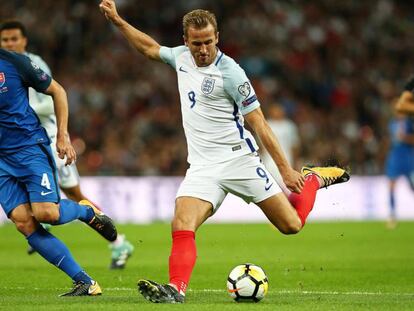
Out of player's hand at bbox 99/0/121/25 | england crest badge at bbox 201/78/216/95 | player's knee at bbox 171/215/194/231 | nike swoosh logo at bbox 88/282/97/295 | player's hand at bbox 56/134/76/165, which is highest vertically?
player's hand at bbox 99/0/121/25

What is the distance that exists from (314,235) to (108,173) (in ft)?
19.4

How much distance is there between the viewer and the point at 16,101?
8.08 metres

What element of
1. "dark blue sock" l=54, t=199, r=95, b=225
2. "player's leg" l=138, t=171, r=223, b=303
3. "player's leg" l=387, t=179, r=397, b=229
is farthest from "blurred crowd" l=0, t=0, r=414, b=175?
"player's leg" l=138, t=171, r=223, b=303

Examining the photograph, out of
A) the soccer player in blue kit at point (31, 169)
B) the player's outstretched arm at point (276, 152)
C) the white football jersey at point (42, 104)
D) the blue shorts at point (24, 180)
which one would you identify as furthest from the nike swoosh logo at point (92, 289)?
the white football jersey at point (42, 104)

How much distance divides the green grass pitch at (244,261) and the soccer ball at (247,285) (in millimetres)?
99

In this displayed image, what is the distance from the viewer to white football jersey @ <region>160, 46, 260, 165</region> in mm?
7789

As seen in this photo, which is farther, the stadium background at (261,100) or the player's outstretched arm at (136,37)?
the stadium background at (261,100)

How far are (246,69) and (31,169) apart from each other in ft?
52.5

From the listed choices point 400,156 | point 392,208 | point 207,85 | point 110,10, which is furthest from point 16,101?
point 400,156

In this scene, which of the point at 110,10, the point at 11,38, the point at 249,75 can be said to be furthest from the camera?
the point at 249,75

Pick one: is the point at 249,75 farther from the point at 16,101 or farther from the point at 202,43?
the point at 202,43

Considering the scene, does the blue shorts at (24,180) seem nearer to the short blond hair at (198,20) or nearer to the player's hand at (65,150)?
the player's hand at (65,150)

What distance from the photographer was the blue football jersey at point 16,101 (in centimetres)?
803

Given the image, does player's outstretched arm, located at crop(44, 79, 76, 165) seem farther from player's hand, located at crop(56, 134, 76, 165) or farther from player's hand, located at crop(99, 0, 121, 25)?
player's hand, located at crop(99, 0, 121, 25)
